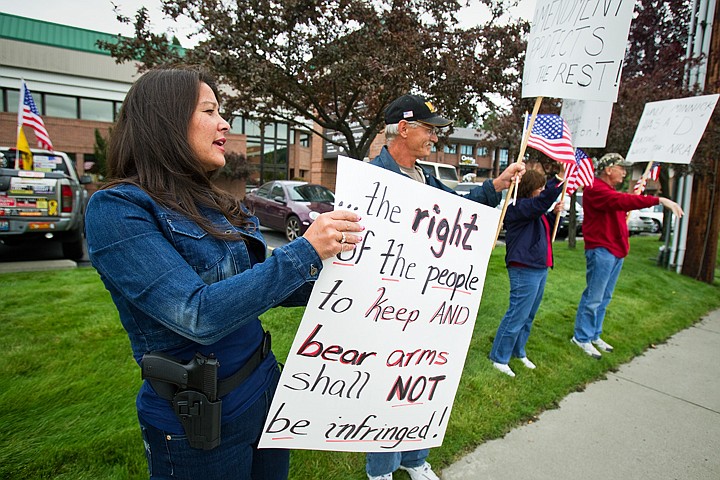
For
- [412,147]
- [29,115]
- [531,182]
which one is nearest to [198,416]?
[412,147]

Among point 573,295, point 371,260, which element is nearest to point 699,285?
point 573,295

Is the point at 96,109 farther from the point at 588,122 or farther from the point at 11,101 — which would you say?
the point at 588,122

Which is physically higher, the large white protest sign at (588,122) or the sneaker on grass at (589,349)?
the large white protest sign at (588,122)

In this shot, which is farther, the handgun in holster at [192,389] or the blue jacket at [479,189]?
the blue jacket at [479,189]

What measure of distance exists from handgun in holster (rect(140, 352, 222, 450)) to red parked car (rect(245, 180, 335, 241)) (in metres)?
8.82

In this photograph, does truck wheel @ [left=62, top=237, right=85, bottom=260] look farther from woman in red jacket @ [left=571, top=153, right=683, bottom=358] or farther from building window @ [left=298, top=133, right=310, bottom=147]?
building window @ [left=298, top=133, right=310, bottom=147]

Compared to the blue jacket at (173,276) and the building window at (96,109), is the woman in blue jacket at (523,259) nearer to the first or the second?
the blue jacket at (173,276)

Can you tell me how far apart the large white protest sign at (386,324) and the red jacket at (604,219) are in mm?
2858

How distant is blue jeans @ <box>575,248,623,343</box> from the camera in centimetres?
418

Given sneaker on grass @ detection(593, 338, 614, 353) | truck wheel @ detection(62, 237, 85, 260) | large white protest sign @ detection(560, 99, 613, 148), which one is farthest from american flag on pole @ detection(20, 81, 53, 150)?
sneaker on grass @ detection(593, 338, 614, 353)

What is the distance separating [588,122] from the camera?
14.9ft

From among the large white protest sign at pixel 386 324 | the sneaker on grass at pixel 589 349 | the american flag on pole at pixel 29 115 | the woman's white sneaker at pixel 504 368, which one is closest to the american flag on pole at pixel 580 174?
the sneaker on grass at pixel 589 349

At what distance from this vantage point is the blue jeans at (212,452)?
4.08 feet

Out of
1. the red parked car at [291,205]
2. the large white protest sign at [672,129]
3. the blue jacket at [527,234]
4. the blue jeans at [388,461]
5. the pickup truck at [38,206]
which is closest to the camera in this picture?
the blue jeans at [388,461]
